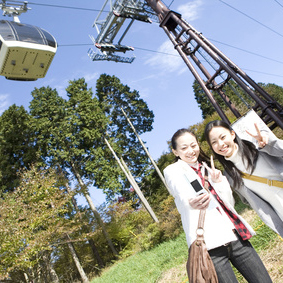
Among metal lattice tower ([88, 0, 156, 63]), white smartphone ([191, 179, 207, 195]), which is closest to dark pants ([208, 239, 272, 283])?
white smartphone ([191, 179, 207, 195])

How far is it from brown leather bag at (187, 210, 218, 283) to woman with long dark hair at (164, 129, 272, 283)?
6 cm

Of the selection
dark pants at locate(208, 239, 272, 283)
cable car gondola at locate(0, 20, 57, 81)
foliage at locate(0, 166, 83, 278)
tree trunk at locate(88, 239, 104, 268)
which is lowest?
dark pants at locate(208, 239, 272, 283)

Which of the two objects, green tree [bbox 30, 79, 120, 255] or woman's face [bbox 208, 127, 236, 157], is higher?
green tree [bbox 30, 79, 120, 255]

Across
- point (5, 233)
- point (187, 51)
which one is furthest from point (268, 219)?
point (5, 233)

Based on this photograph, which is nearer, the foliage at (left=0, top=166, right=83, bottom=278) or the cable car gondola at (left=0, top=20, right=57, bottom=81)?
the cable car gondola at (left=0, top=20, right=57, bottom=81)

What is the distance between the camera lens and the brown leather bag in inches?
62.6

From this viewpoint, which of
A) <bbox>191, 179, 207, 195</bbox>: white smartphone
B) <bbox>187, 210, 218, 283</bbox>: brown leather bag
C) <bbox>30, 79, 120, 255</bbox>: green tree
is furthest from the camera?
<bbox>30, 79, 120, 255</bbox>: green tree

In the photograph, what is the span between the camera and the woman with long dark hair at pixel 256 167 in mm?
1901

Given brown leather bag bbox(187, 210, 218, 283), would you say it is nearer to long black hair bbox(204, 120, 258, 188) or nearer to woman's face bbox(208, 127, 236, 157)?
long black hair bbox(204, 120, 258, 188)

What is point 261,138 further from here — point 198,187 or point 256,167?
point 198,187

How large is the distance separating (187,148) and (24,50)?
19.4ft

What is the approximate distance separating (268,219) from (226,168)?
0.48 m

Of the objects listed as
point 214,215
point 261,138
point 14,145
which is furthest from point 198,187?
point 14,145

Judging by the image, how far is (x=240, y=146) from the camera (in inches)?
82.0
